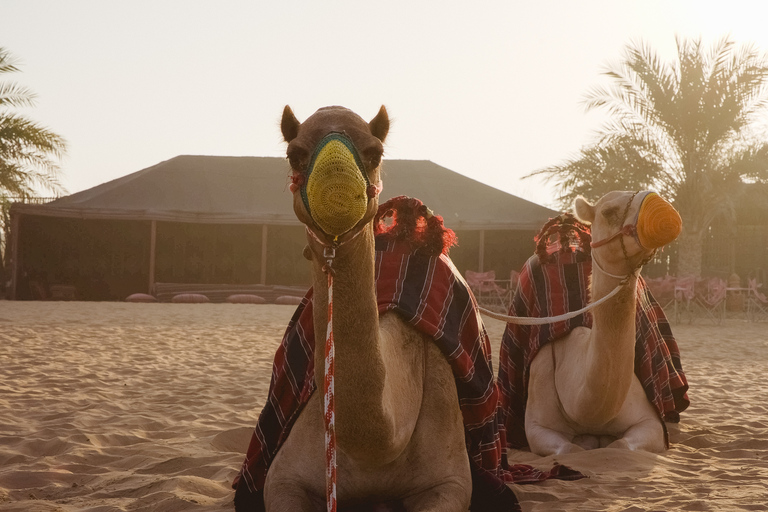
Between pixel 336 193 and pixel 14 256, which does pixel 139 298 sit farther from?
pixel 336 193

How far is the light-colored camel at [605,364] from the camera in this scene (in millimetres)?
3521

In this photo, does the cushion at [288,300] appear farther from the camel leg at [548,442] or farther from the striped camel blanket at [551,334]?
the camel leg at [548,442]

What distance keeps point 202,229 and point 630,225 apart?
20406 millimetres

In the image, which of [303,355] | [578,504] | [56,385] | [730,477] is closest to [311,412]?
[303,355]

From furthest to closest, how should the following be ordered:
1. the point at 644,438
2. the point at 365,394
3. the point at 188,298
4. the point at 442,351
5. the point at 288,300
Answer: the point at 288,300
the point at 188,298
the point at 644,438
the point at 442,351
the point at 365,394

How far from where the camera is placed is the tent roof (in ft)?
65.8

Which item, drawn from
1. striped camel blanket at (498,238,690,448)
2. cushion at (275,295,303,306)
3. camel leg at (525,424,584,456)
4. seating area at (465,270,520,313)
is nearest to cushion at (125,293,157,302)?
cushion at (275,295,303,306)

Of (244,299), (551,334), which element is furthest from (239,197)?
(551,334)

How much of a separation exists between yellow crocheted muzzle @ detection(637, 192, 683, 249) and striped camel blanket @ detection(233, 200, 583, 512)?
2.73ft

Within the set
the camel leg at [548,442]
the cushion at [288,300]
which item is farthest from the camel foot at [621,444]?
the cushion at [288,300]

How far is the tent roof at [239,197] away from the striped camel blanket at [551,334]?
49.1 ft

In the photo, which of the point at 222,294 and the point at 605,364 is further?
the point at 222,294

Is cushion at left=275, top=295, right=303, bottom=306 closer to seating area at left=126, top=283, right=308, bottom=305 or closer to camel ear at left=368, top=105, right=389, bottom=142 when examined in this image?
seating area at left=126, top=283, right=308, bottom=305

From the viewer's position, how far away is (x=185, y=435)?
453cm
